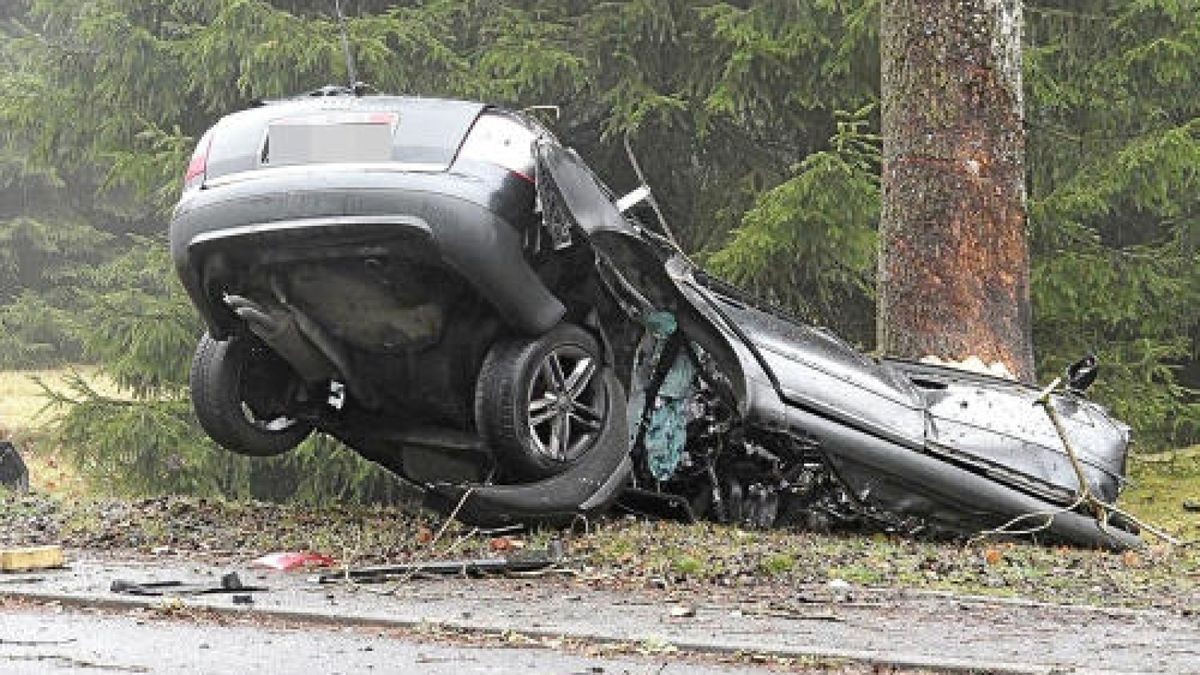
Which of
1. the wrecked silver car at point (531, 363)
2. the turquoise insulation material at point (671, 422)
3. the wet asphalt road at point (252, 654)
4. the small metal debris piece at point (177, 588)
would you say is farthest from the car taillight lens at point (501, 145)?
the wet asphalt road at point (252, 654)

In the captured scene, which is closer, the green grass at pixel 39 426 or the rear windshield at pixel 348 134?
the rear windshield at pixel 348 134

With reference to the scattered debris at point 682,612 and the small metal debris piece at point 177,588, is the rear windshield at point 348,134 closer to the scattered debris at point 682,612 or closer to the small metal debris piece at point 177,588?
the small metal debris piece at point 177,588

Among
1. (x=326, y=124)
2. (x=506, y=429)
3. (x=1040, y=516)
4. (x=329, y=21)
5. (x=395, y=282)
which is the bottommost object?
(x=1040, y=516)

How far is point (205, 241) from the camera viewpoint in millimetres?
6977

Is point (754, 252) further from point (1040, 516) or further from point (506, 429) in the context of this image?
point (506, 429)

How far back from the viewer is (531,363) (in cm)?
715

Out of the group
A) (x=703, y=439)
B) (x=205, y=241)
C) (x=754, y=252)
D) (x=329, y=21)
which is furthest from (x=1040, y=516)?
(x=329, y=21)

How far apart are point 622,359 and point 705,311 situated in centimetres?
43

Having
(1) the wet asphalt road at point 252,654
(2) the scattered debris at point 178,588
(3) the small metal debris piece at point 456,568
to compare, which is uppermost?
(1) the wet asphalt road at point 252,654

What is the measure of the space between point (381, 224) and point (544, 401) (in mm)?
1139

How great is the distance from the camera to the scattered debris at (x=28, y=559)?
670 centimetres

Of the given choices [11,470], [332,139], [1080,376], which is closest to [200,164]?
[332,139]

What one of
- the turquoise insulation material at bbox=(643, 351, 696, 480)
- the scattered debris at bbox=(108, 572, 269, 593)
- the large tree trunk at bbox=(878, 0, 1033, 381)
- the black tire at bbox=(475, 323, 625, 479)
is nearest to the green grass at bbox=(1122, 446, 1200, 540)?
the large tree trunk at bbox=(878, 0, 1033, 381)

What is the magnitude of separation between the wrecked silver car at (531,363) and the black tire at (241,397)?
0.6 inches
